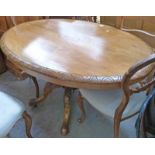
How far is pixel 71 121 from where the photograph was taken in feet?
6.16

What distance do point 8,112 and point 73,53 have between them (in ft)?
1.75

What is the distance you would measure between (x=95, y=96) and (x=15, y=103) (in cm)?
51

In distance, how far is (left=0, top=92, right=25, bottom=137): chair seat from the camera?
3.97 ft

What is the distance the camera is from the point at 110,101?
1.39m

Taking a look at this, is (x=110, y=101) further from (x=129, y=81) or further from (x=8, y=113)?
(x=8, y=113)

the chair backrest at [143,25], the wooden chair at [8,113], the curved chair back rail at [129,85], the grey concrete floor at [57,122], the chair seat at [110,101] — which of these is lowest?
the grey concrete floor at [57,122]

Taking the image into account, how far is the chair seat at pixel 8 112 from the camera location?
3.97 ft

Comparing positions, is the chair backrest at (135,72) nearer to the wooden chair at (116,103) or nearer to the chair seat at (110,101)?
the wooden chair at (116,103)

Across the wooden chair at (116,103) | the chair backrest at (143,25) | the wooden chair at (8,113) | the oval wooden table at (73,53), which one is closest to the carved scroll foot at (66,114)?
the oval wooden table at (73,53)

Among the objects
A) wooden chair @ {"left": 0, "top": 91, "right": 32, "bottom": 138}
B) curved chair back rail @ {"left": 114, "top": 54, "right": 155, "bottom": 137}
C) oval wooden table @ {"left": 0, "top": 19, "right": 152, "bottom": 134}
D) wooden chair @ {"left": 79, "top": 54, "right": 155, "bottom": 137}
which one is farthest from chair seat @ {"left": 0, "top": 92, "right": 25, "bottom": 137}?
curved chair back rail @ {"left": 114, "top": 54, "right": 155, "bottom": 137}

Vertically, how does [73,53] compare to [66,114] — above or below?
above

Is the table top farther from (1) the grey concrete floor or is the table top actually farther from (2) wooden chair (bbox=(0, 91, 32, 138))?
(1) the grey concrete floor

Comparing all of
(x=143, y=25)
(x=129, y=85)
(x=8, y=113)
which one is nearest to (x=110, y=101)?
(x=129, y=85)

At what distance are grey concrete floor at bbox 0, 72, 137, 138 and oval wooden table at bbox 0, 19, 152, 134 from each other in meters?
0.11
